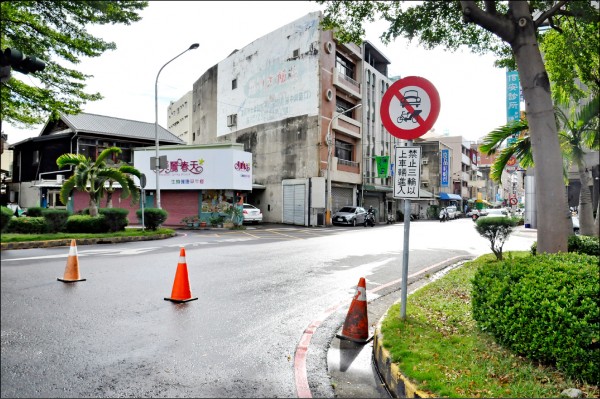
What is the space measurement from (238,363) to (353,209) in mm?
26690

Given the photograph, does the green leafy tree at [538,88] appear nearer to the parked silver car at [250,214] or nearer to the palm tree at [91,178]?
the palm tree at [91,178]

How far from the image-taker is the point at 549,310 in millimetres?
3225

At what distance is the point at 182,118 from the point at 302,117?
2423cm

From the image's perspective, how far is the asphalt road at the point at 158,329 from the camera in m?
2.34

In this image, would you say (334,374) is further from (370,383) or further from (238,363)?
(238,363)

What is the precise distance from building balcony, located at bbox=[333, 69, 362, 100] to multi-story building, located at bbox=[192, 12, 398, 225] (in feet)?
0.26

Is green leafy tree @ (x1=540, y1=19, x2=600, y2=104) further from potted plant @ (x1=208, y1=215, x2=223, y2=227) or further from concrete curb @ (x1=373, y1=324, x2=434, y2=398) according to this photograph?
potted plant @ (x1=208, y1=215, x2=223, y2=227)

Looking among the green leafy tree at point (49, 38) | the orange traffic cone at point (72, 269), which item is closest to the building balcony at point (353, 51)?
the orange traffic cone at point (72, 269)

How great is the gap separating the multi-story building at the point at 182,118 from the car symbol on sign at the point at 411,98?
40.7 metres

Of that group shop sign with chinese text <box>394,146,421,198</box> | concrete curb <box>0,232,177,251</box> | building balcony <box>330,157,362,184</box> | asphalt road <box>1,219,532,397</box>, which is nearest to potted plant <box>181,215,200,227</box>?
concrete curb <box>0,232,177,251</box>

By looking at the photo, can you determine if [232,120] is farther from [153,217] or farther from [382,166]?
[153,217]

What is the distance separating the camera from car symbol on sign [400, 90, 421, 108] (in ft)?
15.4

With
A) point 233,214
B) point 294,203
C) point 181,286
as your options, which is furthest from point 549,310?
point 294,203

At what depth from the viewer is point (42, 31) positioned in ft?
6.29
